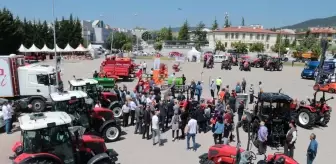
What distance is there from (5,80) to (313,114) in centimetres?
1557

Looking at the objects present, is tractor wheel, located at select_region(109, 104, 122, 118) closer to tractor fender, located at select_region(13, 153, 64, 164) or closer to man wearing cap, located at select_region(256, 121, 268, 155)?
man wearing cap, located at select_region(256, 121, 268, 155)

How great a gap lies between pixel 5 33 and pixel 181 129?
44.7 metres

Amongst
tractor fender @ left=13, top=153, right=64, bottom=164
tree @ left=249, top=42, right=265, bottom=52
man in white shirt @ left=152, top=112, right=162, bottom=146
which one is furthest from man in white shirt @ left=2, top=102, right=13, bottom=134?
tree @ left=249, top=42, right=265, bottom=52

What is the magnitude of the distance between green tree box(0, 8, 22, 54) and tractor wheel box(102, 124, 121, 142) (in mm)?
42911

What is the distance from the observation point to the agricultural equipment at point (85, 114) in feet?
36.4

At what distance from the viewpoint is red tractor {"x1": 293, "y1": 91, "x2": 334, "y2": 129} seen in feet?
46.2

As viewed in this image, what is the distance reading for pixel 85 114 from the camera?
11273 mm

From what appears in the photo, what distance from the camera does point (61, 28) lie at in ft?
227

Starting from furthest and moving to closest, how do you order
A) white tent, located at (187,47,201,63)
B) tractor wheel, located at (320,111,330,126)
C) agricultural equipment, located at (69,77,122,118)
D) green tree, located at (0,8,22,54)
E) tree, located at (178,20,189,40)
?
tree, located at (178,20,189,40) → white tent, located at (187,47,201,63) → green tree, located at (0,8,22,54) → agricultural equipment, located at (69,77,122,118) → tractor wheel, located at (320,111,330,126)

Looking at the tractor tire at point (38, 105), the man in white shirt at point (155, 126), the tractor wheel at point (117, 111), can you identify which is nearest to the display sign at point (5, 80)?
the tractor tire at point (38, 105)

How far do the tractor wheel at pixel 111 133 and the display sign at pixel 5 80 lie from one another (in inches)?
310

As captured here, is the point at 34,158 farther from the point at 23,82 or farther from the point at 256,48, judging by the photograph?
the point at 256,48

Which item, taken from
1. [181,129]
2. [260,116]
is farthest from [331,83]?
[181,129]

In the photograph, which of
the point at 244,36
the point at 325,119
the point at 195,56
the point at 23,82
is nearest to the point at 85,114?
the point at 23,82
